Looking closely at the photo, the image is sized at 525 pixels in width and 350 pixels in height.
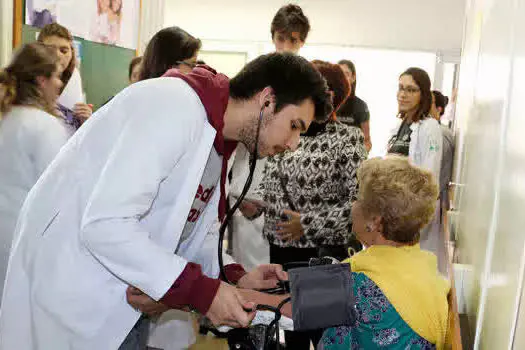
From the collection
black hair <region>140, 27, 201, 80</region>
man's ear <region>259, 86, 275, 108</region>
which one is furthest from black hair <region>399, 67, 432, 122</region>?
man's ear <region>259, 86, 275, 108</region>

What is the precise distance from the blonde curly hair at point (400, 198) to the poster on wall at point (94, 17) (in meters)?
1.79

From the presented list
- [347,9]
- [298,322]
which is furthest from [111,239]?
[347,9]

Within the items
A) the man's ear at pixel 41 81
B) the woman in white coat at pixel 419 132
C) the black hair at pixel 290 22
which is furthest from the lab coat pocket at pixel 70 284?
the woman in white coat at pixel 419 132

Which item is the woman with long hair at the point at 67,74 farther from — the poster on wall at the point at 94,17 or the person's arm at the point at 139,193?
the person's arm at the point at 139,193

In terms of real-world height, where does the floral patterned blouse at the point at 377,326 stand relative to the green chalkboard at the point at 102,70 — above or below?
below

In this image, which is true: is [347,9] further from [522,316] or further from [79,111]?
[522,316]

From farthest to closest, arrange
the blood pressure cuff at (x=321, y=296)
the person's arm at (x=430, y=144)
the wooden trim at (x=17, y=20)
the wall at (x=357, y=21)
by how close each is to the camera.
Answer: the wall at (x=357, y=21) → the person's arm at (x=430, y=144) → the wooden trim at (x=17, y=20) → the blood pressure cuff at (x=321, y=296)

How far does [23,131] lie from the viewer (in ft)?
7.14

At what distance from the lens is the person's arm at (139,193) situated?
1129 mm

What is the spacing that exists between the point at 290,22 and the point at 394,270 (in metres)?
1.44

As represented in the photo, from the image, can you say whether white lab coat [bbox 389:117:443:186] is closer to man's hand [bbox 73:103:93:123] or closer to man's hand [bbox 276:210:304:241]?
man's hand [bbox 276:210:304:241]

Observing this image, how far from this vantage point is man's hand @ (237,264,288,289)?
1.52 meters

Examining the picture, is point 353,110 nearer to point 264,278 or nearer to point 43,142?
point 43,142

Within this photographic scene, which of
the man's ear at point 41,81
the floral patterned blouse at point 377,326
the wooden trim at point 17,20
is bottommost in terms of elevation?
the floral patterned blouse at point 377,326
